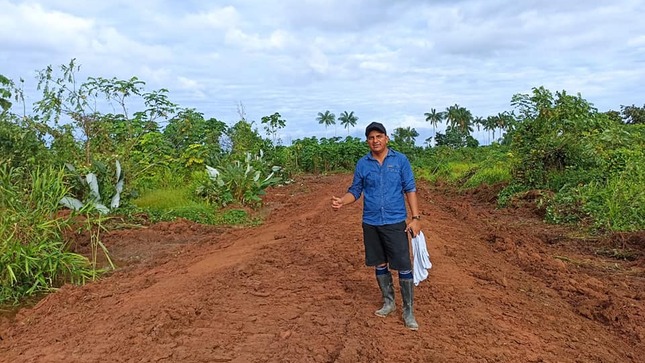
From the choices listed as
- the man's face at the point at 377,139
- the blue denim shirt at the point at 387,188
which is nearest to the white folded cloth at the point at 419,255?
the blue denim shirt at the point at 387,188

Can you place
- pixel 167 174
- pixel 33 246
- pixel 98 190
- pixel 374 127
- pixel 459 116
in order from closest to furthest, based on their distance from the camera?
pixel 374 127 → pixel 33 246 → pixel 98 190 → pixel 167 174 → pixel 459 116

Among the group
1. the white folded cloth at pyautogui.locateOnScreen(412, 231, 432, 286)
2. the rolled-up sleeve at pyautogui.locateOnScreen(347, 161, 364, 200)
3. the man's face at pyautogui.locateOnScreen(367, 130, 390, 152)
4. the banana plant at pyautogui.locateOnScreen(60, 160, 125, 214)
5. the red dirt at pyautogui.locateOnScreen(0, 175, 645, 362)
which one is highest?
the man's face at pyautogui.locateOnScreen(367, 130, 390, 152)

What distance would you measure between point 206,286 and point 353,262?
1.65 m

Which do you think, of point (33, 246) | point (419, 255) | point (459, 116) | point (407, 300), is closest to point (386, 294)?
point (407, 300)

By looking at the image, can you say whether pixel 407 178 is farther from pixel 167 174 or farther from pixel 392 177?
pixel 167 174

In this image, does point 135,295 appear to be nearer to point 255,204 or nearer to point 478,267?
point 478,267

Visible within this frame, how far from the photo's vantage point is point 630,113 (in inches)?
1164

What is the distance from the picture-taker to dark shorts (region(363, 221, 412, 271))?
4312 millimetres

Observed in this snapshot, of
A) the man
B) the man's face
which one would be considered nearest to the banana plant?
the man

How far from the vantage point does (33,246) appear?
18.8ft

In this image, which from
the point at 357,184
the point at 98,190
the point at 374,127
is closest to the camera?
the point at 374,127

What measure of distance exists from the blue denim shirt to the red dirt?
2.59 ft

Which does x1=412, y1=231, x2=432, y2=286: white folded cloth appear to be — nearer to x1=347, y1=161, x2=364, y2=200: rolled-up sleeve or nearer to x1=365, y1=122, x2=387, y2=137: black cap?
x1=347, y1=161, x2=364, y2=200: rolled-up sleeve

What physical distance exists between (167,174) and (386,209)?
9.08 m
